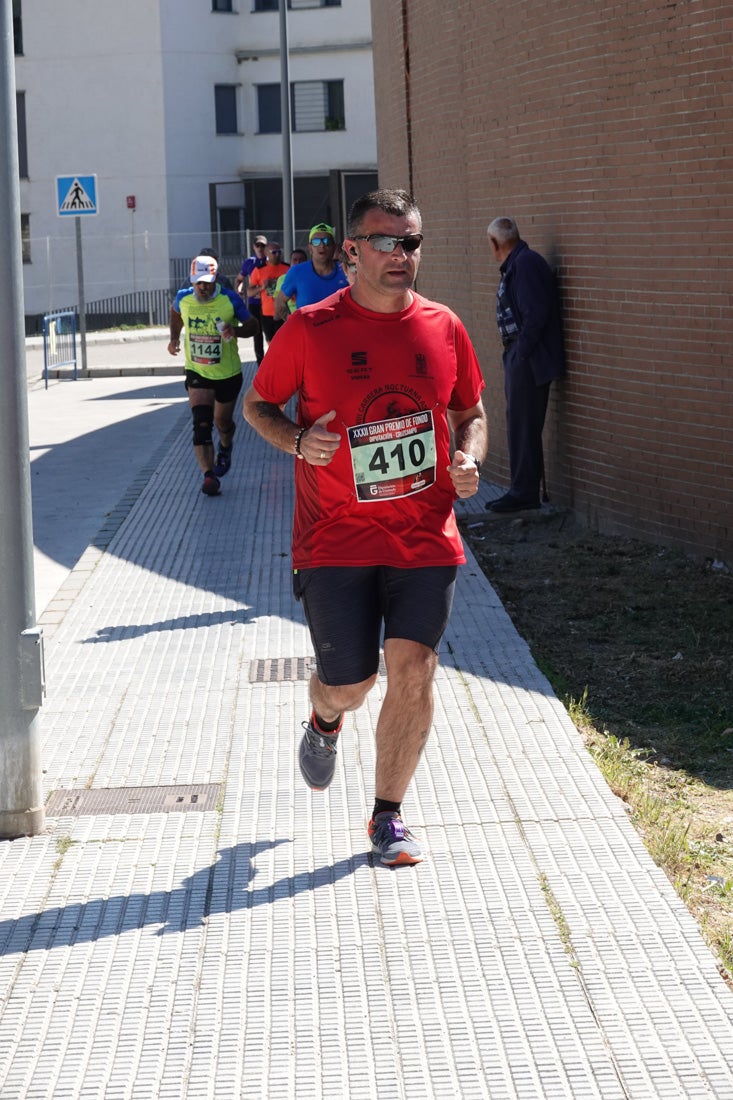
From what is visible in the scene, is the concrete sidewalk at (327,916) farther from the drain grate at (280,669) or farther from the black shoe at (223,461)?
the black shoe at (223,461)

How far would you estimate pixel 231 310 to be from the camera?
12383 mm

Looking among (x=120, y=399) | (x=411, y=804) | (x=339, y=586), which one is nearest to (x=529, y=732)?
(x=411, y=804)

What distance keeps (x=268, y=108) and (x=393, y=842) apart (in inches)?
1875

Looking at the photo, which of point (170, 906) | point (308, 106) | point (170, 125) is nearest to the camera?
point (170, 906)

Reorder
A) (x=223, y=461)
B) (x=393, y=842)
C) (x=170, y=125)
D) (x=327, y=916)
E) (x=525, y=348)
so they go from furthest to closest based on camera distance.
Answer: (x=170, y=125), (x=223, y=461), (x=525, y=348), (x=393, y=842), (x=327, y=916)

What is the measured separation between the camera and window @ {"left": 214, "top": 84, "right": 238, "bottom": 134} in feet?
163

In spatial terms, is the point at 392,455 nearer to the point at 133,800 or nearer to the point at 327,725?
the point at 327,725

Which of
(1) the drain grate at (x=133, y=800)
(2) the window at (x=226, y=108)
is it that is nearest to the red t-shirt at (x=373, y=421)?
(1) the drain grate at (x=133, y=800)

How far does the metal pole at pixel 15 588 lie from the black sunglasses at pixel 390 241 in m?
1.19

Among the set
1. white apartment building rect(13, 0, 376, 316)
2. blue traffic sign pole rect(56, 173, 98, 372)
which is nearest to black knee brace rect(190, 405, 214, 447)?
blue traffic sign pole rect(56, 173, 98, 372)

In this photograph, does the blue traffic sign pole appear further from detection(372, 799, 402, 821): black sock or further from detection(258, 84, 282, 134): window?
detection(258, 84, 282, 134): window

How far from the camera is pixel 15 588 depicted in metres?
5.33

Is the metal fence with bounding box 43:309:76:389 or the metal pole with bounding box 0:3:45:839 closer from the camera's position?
the metal pole with bounding box 0:3:45:839

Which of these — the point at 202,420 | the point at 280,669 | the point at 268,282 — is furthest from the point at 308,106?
the point at 280,669
